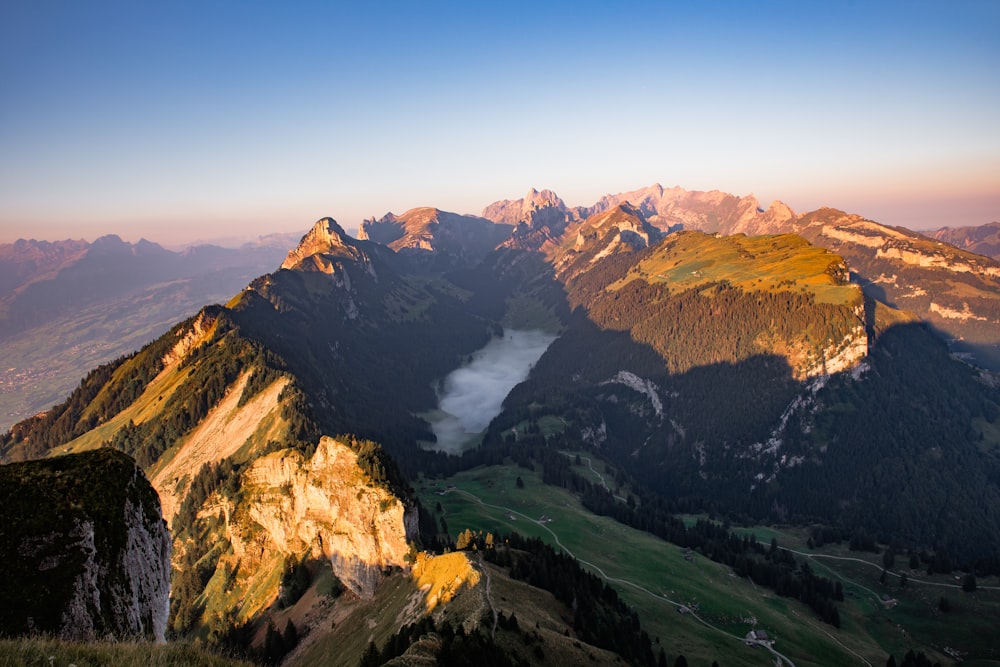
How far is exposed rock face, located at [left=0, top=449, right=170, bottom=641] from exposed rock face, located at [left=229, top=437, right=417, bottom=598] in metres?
53.1

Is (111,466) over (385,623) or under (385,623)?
over

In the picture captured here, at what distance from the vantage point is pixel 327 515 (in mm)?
100500

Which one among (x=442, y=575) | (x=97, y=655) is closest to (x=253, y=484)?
(x=442, y=575)

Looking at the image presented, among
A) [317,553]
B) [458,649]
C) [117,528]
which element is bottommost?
[317,553]

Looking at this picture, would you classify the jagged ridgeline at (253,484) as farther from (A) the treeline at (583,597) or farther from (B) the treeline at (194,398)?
(A) the treeline at (583,597)

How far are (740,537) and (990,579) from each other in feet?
199

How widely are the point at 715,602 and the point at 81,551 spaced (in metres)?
118

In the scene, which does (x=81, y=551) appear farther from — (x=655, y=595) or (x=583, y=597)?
(x=655, y=595)

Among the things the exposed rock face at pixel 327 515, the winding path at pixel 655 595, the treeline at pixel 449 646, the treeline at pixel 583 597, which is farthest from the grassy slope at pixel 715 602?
the treeline at pixel 449 646

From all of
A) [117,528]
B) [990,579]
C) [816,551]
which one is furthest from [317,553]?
[990,579]

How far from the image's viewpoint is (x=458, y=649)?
52.8 metres

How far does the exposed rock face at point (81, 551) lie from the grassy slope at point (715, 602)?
277 ft

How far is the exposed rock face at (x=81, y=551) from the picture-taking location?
28859mm

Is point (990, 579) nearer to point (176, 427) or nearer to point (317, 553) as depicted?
point (317, 553)
